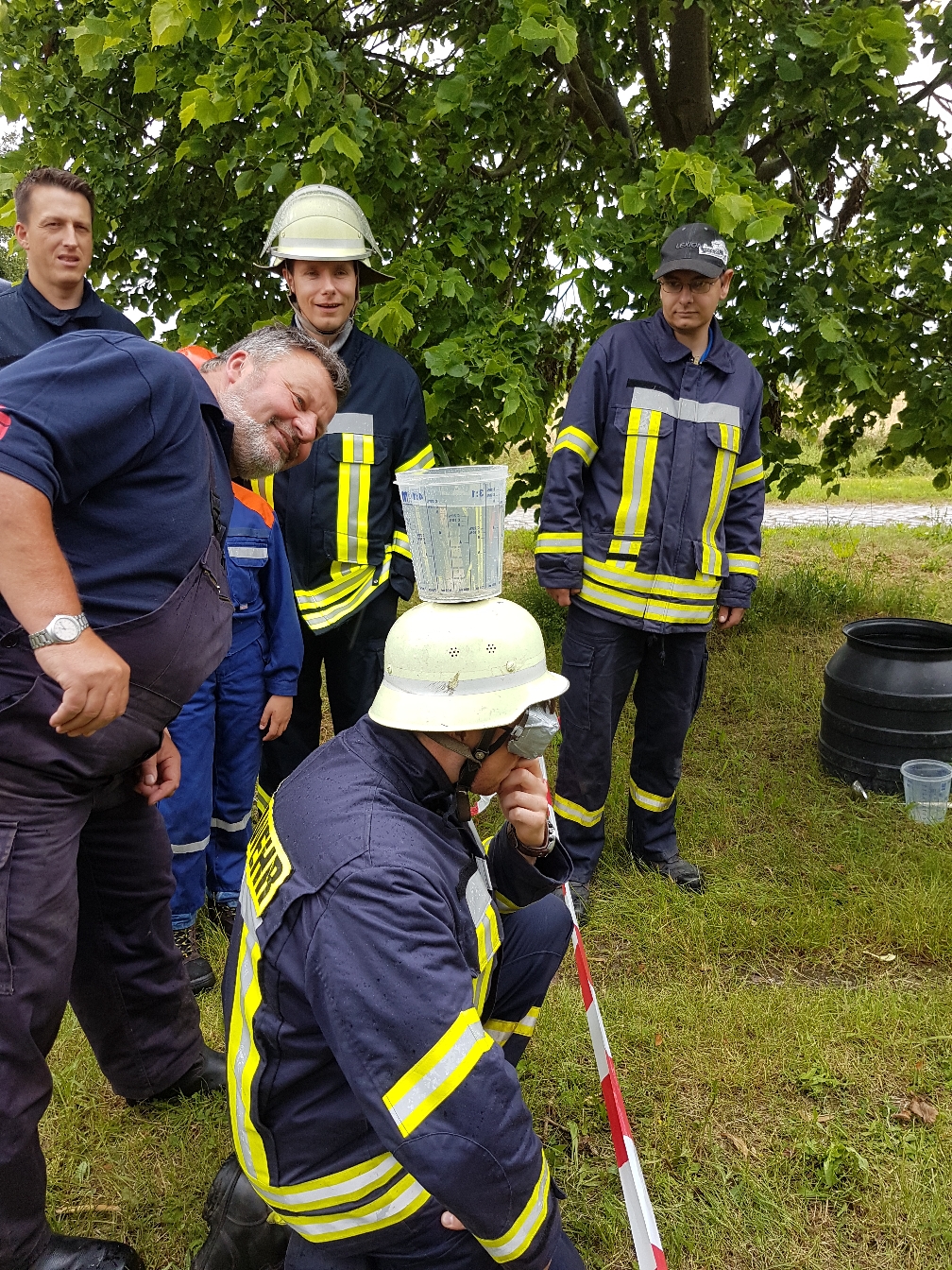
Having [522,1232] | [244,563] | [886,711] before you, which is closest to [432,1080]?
[522,1232]

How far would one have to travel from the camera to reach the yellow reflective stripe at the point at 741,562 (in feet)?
12.6

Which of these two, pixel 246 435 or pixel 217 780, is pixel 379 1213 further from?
pixel 217 780

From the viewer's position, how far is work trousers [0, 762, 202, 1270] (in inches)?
76.0

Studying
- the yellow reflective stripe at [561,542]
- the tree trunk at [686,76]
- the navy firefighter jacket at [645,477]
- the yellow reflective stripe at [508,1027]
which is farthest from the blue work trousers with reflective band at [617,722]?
the tree trunk at [686,76]

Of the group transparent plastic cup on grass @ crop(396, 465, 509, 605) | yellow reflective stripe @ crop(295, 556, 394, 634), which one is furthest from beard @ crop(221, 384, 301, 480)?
yellow reflective stripe @ crop(295, 556, 394, 634)

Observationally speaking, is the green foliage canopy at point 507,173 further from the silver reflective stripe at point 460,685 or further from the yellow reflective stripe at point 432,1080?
the yellow reflective stripe at point 432,1080

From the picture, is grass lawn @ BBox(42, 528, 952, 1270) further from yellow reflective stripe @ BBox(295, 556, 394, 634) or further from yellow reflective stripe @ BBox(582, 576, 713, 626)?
yellow reflective stripe @ BBox(295, 556, 394, 634)

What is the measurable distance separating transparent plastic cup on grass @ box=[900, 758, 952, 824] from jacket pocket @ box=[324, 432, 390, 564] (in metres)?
2.58

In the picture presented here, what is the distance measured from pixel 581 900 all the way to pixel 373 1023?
2.29 meters

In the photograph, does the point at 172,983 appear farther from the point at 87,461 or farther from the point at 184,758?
the point at 87,461

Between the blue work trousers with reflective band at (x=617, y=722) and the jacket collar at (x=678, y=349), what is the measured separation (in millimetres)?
982

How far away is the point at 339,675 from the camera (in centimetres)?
381

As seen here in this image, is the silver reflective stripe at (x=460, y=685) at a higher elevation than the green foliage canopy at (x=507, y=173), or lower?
lower

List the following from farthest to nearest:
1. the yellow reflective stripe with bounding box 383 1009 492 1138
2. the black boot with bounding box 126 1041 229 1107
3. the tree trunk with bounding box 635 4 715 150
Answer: the tree trunk with bounding box 635 4 715 150
the black boot with bounding box 126 1041 229 1107
the yellow reflective stripe with bounding box 383 1009 492 1138
